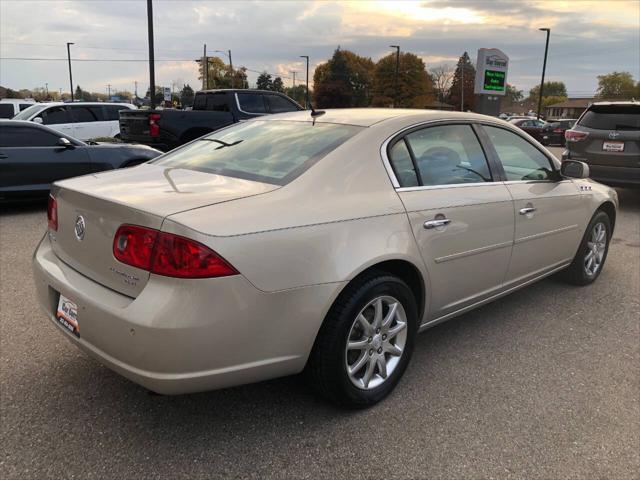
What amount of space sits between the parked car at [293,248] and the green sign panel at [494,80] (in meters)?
12.1

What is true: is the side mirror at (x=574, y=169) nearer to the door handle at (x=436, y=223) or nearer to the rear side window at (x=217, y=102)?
the door handle at (x=436, y=223)

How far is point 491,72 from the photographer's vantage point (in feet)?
49.3

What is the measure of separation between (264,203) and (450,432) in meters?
1.45

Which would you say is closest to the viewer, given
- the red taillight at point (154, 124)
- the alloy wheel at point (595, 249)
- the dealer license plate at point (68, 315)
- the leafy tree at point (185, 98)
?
the dealer license plate at point (68, 315)

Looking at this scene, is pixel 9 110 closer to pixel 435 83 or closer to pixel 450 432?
pixel 450 432

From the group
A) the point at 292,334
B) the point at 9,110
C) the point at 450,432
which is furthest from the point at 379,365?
the point at 9,110

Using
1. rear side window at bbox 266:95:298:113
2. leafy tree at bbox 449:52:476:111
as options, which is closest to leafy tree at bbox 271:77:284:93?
leafy tree at bbox 449:52:476:111

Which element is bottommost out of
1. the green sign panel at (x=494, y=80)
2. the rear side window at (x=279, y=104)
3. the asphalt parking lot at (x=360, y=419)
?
the asphalt parking lot at (x=360, y=419)

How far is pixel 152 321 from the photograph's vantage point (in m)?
2.12

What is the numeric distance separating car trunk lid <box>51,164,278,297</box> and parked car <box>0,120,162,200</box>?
212 inches

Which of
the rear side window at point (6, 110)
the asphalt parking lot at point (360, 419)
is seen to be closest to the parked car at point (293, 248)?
the asphalt parking lot at point (360, 419)

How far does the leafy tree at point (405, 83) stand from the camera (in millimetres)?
89312

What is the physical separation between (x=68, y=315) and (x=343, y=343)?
1327 millimetres

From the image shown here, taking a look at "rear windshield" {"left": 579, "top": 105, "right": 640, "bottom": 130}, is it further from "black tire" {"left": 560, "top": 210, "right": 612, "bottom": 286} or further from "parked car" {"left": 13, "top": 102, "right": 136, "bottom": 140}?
"parked car" {"left": 13, "top": 102, "right": 136, "bottom": 140}
